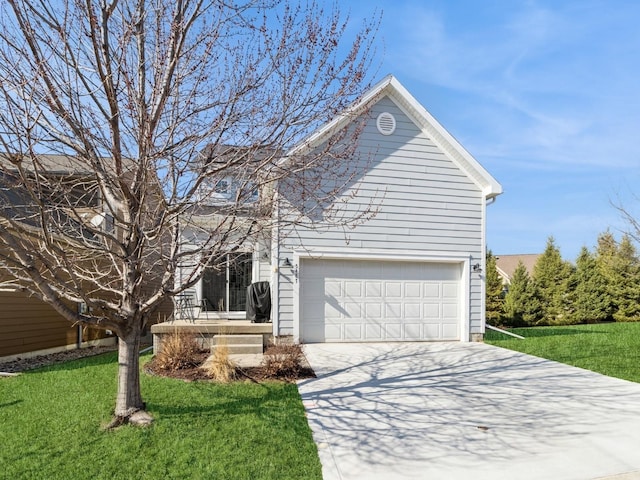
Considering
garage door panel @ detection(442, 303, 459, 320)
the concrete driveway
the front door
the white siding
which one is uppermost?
the white siding

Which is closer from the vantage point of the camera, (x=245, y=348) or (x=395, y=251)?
(x=245, y=348)

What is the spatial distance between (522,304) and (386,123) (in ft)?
45.2

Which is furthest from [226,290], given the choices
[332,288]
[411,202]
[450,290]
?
[450,290]

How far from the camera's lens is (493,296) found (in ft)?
63.7

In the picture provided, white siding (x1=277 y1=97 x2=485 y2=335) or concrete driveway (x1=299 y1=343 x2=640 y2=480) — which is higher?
white siding (x1=277 y1=97 x2=485 y2=335)

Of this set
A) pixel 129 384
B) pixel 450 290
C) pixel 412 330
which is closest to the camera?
pixel 129 384

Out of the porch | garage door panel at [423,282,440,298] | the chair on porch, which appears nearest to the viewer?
the porch

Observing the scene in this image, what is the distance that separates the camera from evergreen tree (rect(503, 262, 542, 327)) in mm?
19578

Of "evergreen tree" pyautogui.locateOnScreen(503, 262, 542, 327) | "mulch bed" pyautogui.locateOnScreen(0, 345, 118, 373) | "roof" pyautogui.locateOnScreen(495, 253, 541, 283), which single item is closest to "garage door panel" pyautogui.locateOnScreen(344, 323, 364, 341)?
"mulch bed" pyautogui.locateOnScreen(0, 345, 118, 373)

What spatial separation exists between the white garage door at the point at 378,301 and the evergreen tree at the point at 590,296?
13149mm

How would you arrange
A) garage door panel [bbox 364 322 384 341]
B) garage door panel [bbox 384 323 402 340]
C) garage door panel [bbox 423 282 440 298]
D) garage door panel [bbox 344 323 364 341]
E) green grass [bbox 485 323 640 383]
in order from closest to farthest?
green grass [bbox 485 323 640 383] < garage door panel [bbox 344 323 364 341] < garage door panel [bbox 364 322 384 341] < garage door panel [bbox 384 323 402 340] < garage door panel [bbox 423 282 440 298]

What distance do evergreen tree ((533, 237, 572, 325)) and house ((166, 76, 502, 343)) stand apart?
1178 cm

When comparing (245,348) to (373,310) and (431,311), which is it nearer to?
(373,310)

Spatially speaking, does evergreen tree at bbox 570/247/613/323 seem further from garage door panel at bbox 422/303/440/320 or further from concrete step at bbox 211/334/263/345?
concrete step at bbox 211/334/263/345
